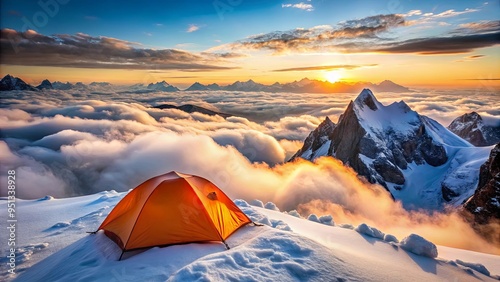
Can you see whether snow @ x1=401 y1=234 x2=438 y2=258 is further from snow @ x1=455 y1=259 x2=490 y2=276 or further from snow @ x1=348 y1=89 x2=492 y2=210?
snow @ x1=348 y1=89 x2=492 y2=210

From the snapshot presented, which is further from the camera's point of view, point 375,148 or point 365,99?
point 365,99

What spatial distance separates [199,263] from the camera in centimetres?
796

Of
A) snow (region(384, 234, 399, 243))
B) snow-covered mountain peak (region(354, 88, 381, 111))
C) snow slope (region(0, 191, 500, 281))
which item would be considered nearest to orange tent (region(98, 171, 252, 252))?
snow slope (region(0, 191, 500, 281))

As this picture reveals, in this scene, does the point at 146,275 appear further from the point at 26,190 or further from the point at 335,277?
the point at 26,190

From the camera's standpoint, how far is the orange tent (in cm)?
995

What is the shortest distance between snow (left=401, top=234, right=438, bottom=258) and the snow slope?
0.92 feet

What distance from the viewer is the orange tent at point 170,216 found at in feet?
32.7

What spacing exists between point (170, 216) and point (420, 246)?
35.7ft

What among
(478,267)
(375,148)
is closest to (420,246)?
(478,267)

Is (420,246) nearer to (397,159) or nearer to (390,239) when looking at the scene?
(390,239)

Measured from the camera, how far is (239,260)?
8594 mm

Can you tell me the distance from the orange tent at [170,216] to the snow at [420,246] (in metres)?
7.72

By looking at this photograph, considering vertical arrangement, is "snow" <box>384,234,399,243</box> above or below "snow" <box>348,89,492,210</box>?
above

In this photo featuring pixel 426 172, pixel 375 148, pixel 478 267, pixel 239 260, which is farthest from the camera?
pixel 426 172
